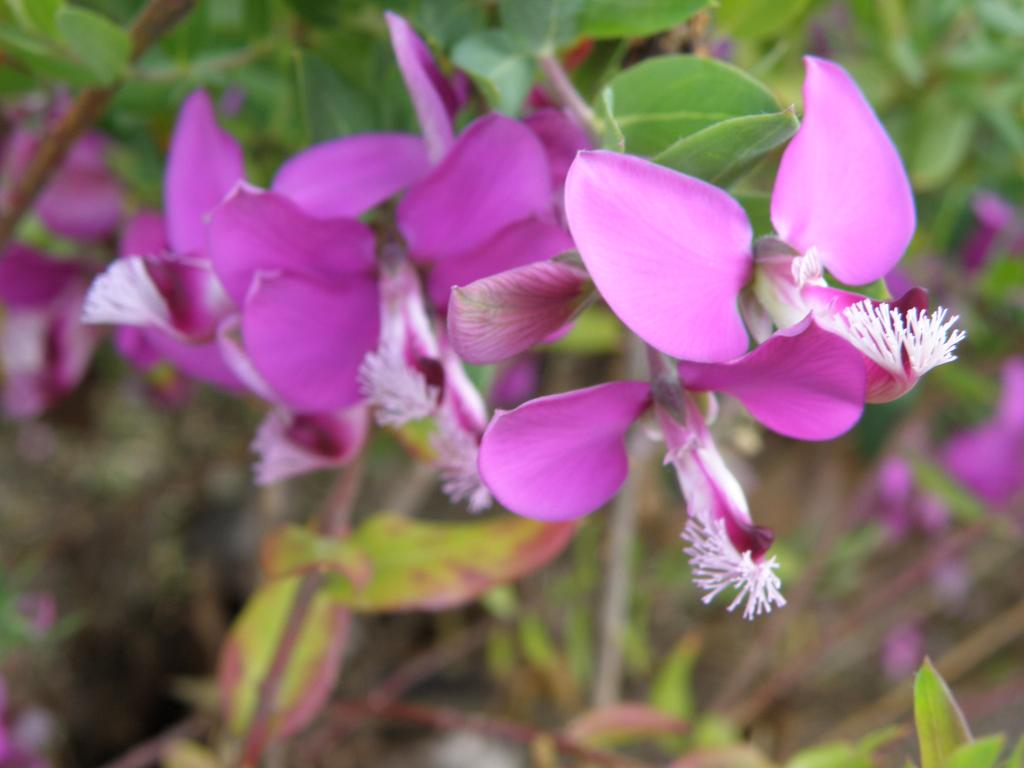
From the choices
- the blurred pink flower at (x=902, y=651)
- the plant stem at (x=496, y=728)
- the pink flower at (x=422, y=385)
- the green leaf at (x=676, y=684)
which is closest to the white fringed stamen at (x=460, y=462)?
the pink flower at (x=422, y=385)

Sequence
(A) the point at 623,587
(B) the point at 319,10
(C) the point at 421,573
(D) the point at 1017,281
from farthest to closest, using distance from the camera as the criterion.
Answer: (A) the point at 623,587, (D) the point at 1017,281, (C) the point at 421,573, (B) the point at 319,10

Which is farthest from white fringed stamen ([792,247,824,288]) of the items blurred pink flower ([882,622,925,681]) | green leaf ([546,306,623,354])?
blurred pink flower ([882,622,925,681])

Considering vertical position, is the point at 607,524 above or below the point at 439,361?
below

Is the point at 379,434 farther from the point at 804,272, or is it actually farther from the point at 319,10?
the point at 804,272

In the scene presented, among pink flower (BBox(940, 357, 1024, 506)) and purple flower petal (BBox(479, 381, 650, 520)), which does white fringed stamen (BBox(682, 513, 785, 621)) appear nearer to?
purple flower petal (BBox(479, 381, 650, 520))

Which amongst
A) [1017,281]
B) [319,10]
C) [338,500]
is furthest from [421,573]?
[1017,281]

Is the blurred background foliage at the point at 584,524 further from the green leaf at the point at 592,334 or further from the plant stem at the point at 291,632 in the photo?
the plant stem at the point at 291,632

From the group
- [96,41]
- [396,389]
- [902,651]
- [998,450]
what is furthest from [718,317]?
[902,651]
